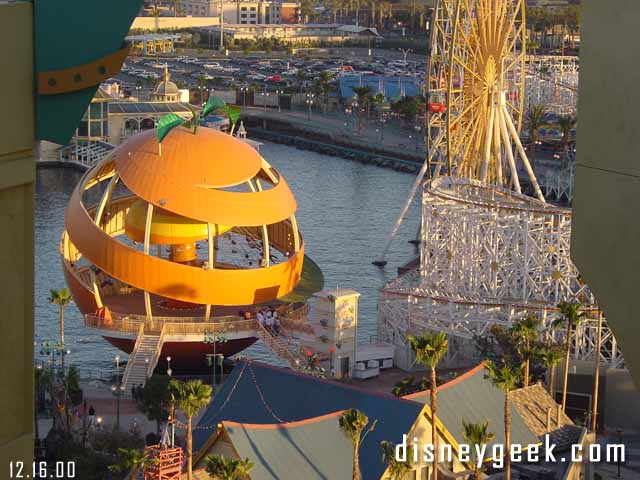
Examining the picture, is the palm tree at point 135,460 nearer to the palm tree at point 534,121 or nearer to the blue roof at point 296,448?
the blue roof at point 296,448

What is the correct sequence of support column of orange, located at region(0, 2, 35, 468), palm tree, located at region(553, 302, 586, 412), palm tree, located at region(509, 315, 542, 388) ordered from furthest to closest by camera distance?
palm tree, located at region(553, 302, 586, 412) < palm tree, located at region(509, 315, 542, 388) < support column of orange, located at region(0, 2, 35, 468)

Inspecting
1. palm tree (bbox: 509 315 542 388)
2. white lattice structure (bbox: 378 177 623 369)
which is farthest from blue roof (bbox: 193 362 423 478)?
white lattice structure (bbox: 378 177 623 369)

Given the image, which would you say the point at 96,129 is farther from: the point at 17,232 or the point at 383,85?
the point at 17,232

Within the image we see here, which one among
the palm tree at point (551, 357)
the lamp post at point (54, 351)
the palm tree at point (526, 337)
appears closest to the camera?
the palm tree at point (551, 357)

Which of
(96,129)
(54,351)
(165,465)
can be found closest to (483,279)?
(54,351)

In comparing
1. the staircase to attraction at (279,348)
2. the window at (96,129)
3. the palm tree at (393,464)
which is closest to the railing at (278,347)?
the staircase to attraction at (279,348)

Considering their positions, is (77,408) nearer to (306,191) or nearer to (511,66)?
(511,66)

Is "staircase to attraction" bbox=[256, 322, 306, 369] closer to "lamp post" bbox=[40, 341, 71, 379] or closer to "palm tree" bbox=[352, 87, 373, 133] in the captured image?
"lamp post" bbox=[40, 341, 71, 379]

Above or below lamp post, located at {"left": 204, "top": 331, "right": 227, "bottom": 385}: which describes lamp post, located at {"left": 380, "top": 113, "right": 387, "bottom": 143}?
below
